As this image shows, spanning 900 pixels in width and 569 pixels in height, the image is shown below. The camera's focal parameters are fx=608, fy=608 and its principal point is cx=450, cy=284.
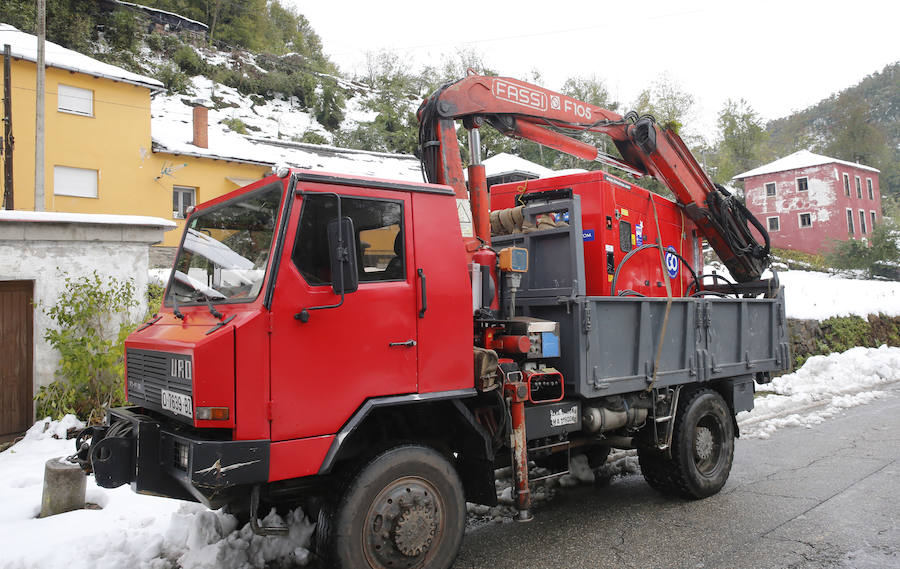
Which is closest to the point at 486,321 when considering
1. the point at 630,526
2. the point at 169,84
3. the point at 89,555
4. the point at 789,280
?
the point at 630,526

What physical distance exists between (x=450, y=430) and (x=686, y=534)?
2.19 meters

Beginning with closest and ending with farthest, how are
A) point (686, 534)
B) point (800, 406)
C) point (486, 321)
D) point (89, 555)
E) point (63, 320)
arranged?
point (89, 555), point (486, 321), point (686, 534), point (63, 320), point (800, 406)

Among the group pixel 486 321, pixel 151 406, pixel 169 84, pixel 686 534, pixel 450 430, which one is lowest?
pixel 686 534

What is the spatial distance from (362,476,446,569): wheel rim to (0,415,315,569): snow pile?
0.59 metres

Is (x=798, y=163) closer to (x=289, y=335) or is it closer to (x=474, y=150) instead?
(x=474, y=150)

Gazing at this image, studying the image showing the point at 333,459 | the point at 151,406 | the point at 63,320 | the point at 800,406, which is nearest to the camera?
the point at 333,459

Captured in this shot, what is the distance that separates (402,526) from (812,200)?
47658 millimetres

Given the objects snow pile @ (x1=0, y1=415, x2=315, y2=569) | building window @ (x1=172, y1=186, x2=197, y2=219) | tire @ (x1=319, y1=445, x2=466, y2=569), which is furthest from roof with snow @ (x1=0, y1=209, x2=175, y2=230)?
building window @ (x1=172, y1=186, x2=197, y2=219)

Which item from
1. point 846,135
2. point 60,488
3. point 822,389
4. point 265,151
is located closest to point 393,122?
point 265,151

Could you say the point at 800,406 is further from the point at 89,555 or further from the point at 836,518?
the point at 89,555

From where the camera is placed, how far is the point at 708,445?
6.04m

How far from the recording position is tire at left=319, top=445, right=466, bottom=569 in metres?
3.48

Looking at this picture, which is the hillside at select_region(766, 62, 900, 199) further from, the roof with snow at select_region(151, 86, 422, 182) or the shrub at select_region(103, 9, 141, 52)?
the shrub at select_region(103, 9, 141, 52)

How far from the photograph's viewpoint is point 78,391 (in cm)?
743
